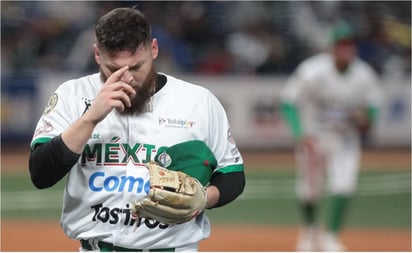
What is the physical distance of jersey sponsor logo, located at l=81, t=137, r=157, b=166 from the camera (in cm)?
433

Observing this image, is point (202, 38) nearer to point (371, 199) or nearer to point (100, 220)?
point (371, 199)

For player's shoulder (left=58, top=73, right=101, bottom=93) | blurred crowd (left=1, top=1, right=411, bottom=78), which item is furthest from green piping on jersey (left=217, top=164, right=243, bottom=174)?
blurred crowd (left=1, top=1, right=411, bottom=78)

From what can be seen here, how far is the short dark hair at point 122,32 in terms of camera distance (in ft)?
13.7

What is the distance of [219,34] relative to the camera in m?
21.4

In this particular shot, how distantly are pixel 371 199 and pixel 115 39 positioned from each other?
11305mm

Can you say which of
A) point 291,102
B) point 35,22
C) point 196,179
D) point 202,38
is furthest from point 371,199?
point 196,179

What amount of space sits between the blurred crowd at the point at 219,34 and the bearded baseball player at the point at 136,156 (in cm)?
1524

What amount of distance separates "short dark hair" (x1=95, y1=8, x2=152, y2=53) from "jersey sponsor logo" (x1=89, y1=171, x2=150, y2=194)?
1.84ft

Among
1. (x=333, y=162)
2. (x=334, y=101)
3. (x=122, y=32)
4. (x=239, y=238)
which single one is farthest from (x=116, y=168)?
(x=239, y=238)

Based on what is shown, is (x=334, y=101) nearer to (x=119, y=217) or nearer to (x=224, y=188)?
(x=224, y=188)

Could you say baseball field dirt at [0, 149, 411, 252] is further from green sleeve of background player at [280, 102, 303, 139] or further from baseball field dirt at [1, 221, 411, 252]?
green sleeve of background player at [280, 102, 303, 139]

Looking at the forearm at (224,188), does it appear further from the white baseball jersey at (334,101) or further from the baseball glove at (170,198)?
the white baseball jersey at (334,101)

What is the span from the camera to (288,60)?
21203 millimetres

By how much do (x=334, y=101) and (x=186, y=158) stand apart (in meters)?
7.22
